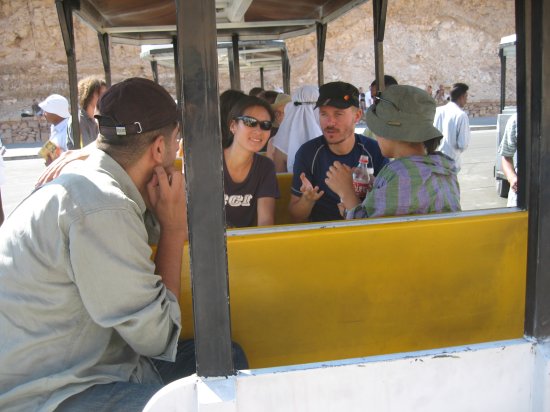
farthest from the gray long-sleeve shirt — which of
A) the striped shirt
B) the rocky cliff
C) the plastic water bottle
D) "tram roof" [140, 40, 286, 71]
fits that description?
the rocky cliff

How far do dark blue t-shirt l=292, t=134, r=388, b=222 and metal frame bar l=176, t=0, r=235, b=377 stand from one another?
76.0 inches

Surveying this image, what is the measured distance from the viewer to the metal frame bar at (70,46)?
12.2 ft

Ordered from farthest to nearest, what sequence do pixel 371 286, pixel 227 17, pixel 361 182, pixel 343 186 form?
pixel 227 17 → pixel 361 182 → pixel 343 186 → pixel 371 286

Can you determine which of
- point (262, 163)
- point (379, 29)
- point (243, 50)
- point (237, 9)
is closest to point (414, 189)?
point (262, 163)

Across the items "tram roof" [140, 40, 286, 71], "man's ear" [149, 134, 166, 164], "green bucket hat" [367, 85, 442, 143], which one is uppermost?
"tram roof" [140, 40, 286, 71]

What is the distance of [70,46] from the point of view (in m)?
4.09

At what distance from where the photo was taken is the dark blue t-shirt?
137 inches

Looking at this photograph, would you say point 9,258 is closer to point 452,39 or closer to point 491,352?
point 491,352

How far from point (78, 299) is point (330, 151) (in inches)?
86.2

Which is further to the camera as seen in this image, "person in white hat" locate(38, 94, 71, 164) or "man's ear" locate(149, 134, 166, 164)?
"person in white hat" locate(38, 94, 71, 164)

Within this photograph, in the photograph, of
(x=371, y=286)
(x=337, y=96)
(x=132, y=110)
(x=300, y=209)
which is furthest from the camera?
(x=337, y=96)

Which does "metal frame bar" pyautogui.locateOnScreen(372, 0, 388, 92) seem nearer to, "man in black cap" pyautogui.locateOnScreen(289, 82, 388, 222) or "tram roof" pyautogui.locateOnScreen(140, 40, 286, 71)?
"man in black cap" pyautogui.locateOnScreen(289, 82, 388, 222)

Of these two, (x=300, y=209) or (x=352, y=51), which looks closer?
(x=300, y=209)

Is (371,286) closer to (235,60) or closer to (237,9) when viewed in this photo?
(237,9)
